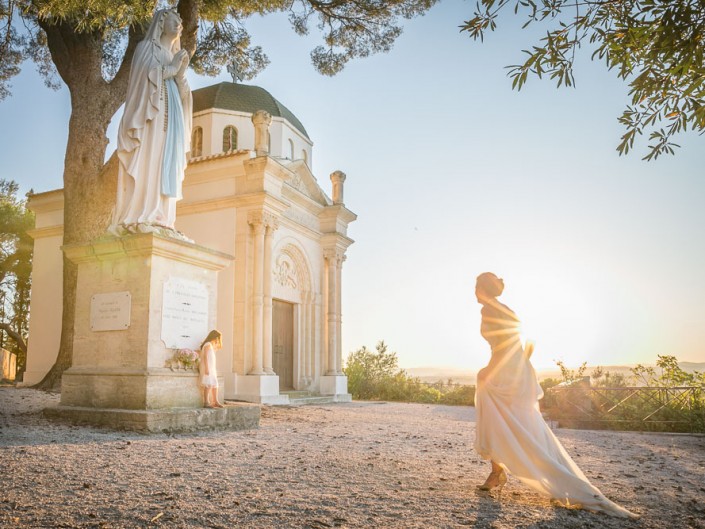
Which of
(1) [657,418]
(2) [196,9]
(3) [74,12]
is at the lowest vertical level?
(1) [657,418]

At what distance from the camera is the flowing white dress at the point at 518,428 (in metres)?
3.72

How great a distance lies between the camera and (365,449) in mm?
6480

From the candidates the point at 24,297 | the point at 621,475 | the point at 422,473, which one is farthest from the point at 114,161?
the point at 24,297

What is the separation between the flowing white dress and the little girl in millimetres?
4390

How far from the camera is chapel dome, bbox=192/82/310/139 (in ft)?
72.9

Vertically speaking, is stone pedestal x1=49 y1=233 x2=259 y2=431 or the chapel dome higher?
the chapel dome

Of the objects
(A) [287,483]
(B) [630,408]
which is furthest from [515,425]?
(B) [630,408]

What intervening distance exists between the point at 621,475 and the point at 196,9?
12619 mm

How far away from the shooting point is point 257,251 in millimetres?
15430

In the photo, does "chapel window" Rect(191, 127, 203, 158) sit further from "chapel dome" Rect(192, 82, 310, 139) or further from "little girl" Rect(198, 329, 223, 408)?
"little girl" Rect(198, 329, 223, 408)

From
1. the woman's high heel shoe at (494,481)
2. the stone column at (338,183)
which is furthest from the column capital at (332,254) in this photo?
the woman's high heel shoe at (494,481)

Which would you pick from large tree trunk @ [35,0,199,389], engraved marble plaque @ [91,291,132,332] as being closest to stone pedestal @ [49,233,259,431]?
engraved marble plaque @ [91,291,132,332]

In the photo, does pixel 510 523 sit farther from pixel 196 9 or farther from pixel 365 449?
pixel 196 9

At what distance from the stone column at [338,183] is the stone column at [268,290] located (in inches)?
184
